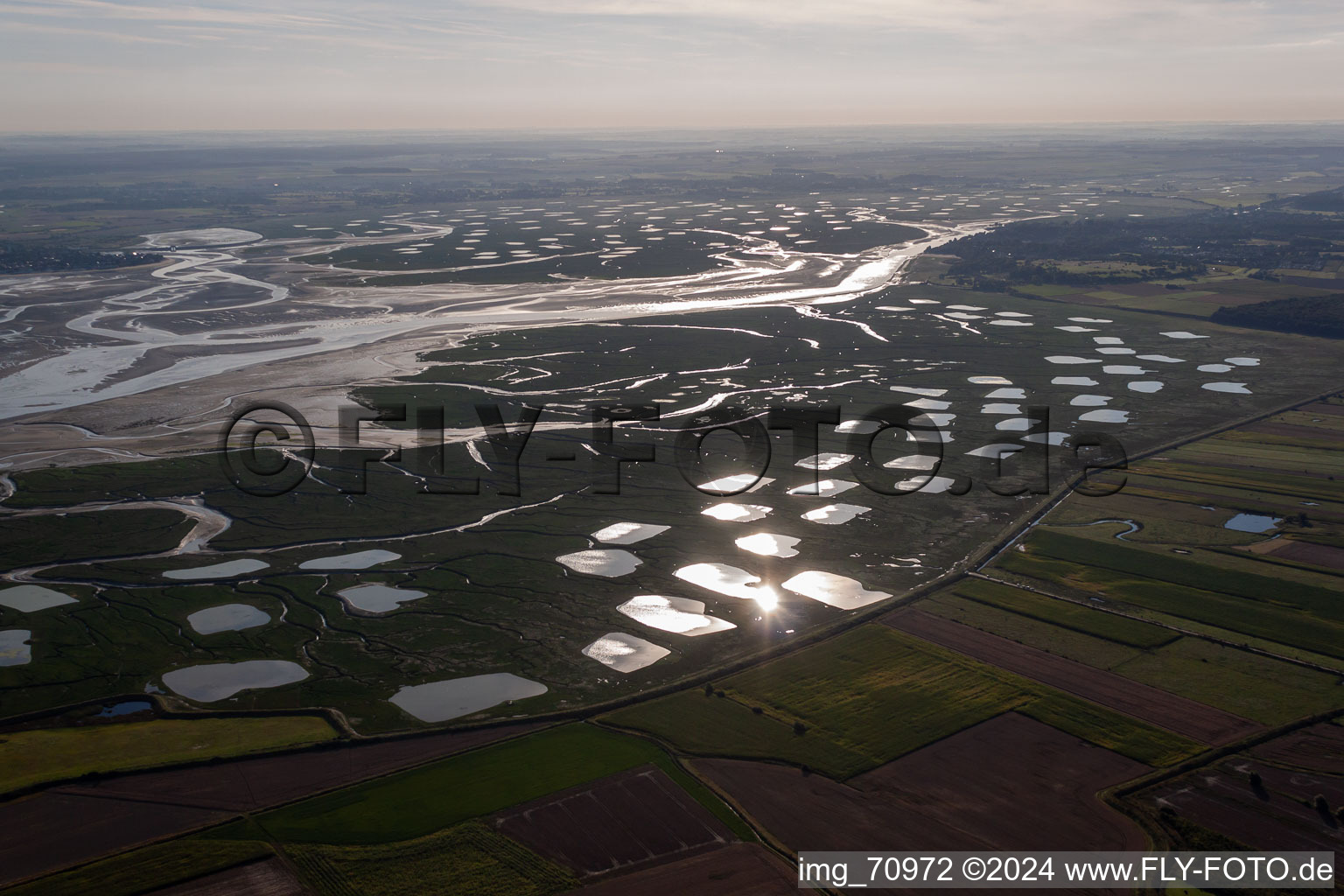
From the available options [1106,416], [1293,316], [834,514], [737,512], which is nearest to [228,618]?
[737,512]

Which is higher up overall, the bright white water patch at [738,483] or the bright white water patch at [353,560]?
the bright white water patch at [738,483]

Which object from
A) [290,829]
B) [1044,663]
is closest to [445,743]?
[290,829]

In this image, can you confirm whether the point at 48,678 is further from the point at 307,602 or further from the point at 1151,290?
the point at 1151,290

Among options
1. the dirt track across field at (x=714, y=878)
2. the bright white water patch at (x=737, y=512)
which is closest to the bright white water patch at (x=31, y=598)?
the bright white water patch at (x=737, y=512)

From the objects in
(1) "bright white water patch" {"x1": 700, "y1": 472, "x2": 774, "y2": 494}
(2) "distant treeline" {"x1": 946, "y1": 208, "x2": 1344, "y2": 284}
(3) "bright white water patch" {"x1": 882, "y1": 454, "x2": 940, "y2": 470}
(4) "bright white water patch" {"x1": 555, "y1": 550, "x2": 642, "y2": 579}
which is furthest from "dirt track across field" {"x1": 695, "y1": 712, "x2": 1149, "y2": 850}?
(2) "distant treeline" {"x1": 946, "y1": 208, "x2": 1344, "y2": 284}

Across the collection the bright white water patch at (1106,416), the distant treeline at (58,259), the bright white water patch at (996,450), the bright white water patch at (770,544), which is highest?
the distant treeline at (58,259)

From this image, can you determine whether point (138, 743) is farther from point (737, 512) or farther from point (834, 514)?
point (834, 514)

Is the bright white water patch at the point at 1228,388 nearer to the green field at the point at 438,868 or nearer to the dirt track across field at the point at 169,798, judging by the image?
the dirt track across field at the point at 169,798
